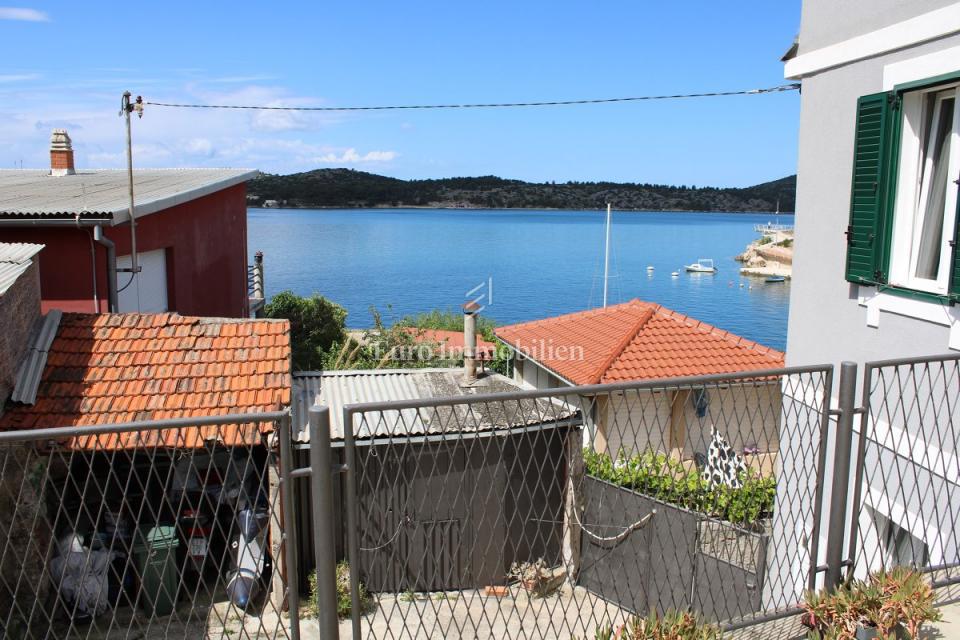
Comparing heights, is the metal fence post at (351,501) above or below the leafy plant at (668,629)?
above

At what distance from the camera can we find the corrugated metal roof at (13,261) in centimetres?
811

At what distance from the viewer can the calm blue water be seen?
63.9 meters

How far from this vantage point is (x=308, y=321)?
Answer: 24.3 meters

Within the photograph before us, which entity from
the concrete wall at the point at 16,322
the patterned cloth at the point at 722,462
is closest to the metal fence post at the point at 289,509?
the patterned cloth at the point at 722,462

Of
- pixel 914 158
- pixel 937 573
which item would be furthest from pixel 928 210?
pixel 937 573

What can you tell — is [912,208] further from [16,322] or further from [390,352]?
[390,352]

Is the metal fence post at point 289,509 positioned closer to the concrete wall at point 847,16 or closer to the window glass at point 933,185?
the window glass at point 933,185

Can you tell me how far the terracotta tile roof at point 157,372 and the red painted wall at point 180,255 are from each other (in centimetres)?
168

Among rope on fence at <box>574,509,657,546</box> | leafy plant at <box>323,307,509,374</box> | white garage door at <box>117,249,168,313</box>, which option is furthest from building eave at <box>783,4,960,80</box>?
leafy plant at <box>323,307,509,374</box>

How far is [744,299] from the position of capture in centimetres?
7525

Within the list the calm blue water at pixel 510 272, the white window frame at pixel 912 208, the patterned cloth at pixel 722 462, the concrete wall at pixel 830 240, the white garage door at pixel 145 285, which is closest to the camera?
the patterned cloth at pixel 722 462

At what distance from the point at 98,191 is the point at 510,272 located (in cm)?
8291

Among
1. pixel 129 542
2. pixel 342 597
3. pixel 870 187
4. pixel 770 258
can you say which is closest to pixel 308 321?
pixel 129 542

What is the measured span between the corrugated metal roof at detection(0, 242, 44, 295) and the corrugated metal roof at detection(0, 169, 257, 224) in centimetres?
95
